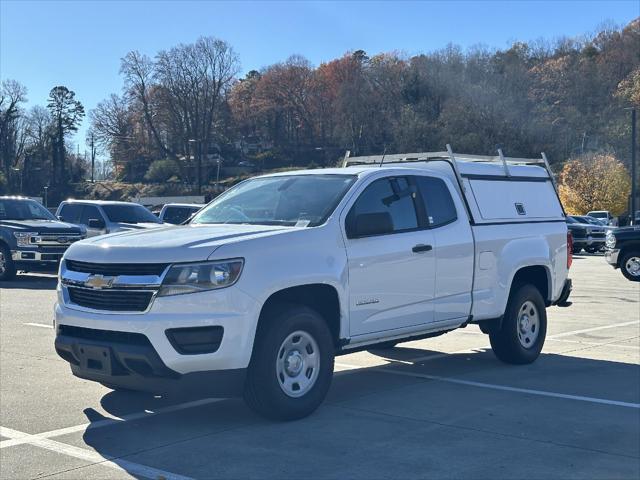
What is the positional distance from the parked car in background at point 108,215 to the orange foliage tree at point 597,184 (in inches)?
1935

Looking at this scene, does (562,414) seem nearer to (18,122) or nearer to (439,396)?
(439,396)

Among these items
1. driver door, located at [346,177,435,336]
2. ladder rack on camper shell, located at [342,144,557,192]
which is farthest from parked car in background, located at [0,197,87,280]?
driver door, located at [346,177,435,336]

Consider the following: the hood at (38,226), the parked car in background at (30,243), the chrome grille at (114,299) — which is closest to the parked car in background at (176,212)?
the hood at (38,226)

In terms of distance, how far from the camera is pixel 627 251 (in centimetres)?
2153

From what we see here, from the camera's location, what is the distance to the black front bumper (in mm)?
5777

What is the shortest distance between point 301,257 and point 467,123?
6375 centimetres

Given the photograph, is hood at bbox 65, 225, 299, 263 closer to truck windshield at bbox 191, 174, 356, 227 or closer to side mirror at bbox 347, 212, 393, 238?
truck windshield at bbox 191, 174, 356, 227

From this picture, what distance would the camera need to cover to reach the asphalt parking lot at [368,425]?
530 cm

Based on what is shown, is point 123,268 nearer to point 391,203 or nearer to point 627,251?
point 391,203

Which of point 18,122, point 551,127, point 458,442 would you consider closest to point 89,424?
point 458,442

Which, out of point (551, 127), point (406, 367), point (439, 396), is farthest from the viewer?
point (551, 127)

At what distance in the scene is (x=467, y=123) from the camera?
68125mm

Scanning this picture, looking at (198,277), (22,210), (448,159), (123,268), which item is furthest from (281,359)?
(22,210)

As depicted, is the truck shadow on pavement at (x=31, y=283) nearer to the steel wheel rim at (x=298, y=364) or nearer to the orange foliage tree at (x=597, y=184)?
the steel wheel rim at (x=298, y=364)
